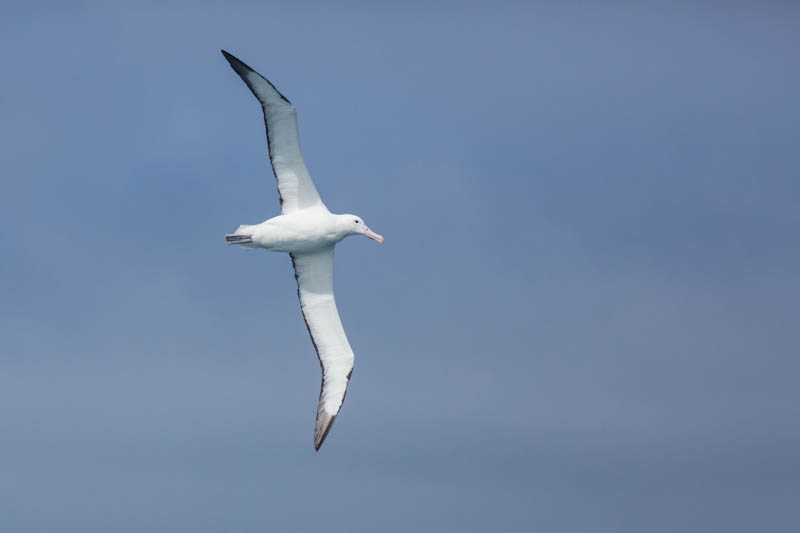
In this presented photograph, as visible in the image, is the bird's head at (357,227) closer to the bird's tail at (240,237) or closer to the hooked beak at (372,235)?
the hooked beak at (372,235)

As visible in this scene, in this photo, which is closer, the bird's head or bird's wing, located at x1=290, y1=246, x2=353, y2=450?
the bird's head

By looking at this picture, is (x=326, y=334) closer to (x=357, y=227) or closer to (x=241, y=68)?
(x=357, y=227)

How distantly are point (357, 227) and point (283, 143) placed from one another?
311 cm

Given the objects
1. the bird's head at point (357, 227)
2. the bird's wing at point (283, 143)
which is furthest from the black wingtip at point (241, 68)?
the bird's head at point (357, 227)

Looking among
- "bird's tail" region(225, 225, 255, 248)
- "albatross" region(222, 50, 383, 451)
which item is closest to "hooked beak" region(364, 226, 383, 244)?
"albatross" region(222, 50, 383, 451)

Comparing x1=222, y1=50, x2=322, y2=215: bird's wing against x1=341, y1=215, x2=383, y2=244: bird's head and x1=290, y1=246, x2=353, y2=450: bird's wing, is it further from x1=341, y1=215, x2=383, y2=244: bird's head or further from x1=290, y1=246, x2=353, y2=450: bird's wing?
x1=290, y1=246, x2=353, y2=450: bird's wing

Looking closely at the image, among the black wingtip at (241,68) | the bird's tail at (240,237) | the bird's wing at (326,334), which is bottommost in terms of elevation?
the bird's wing at (326,334)

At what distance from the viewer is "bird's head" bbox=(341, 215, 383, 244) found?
110 feet

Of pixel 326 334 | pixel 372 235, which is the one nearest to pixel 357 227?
pixel 372 235

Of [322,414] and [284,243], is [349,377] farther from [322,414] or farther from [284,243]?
[284,243]

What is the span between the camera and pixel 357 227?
Answer: 111 ft

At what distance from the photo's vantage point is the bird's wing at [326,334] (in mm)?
34406

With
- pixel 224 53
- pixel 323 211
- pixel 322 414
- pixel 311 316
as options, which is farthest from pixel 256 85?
pixel 322 414

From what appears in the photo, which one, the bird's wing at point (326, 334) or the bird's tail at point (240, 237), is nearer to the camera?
the bird's tail at point (240, 237)
